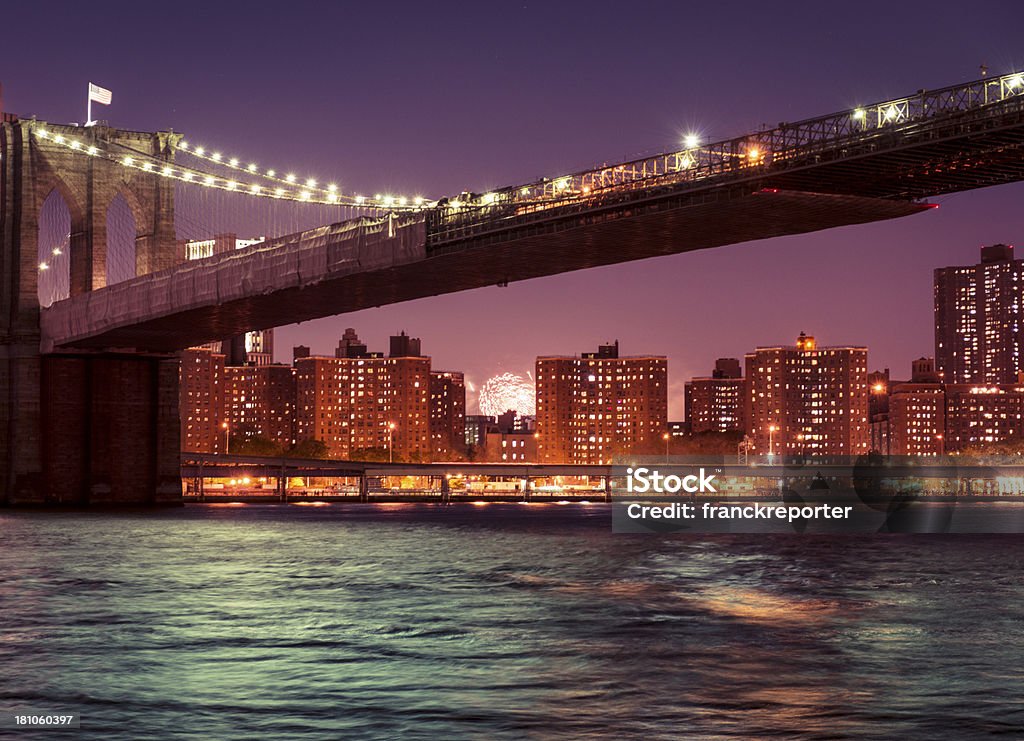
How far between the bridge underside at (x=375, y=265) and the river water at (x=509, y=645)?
12.6 m

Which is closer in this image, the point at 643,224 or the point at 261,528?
the point at 643,224

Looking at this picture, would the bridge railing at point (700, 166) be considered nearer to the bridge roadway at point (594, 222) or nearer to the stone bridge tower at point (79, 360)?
the bridge roadway at point (594, 222)

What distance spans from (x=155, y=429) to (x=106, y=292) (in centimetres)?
1433

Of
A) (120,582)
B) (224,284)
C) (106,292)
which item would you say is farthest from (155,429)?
(120,582)

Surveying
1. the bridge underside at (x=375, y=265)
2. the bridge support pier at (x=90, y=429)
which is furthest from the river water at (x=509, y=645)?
the bridge support pier at (x=90, y=429)

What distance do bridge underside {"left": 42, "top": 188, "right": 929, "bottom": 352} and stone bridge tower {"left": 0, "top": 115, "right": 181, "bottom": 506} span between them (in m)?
2.68

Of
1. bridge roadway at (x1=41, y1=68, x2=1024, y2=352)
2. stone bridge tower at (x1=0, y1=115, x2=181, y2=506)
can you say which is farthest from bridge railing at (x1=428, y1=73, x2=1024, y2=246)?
stone bridge tower at (x1=0, y1=115, x2=181, y2=506)

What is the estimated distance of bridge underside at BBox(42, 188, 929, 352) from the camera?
182 feet

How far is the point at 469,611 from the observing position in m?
31.8

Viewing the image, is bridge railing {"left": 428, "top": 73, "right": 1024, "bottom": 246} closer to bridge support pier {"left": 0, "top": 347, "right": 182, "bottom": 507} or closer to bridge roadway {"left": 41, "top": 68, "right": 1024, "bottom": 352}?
bridge roadway {"left": 41, "top": 68, "right": 1024, "bottom": 352}

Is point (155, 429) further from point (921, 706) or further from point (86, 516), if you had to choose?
point (921, 706)

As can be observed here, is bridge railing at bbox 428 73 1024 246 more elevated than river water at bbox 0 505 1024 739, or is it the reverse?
bridge railing at bbox 428 73 1024 246

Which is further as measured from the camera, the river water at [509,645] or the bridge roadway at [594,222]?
the bridge roadway at [594,222]

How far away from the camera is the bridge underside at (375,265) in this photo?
55406mm
